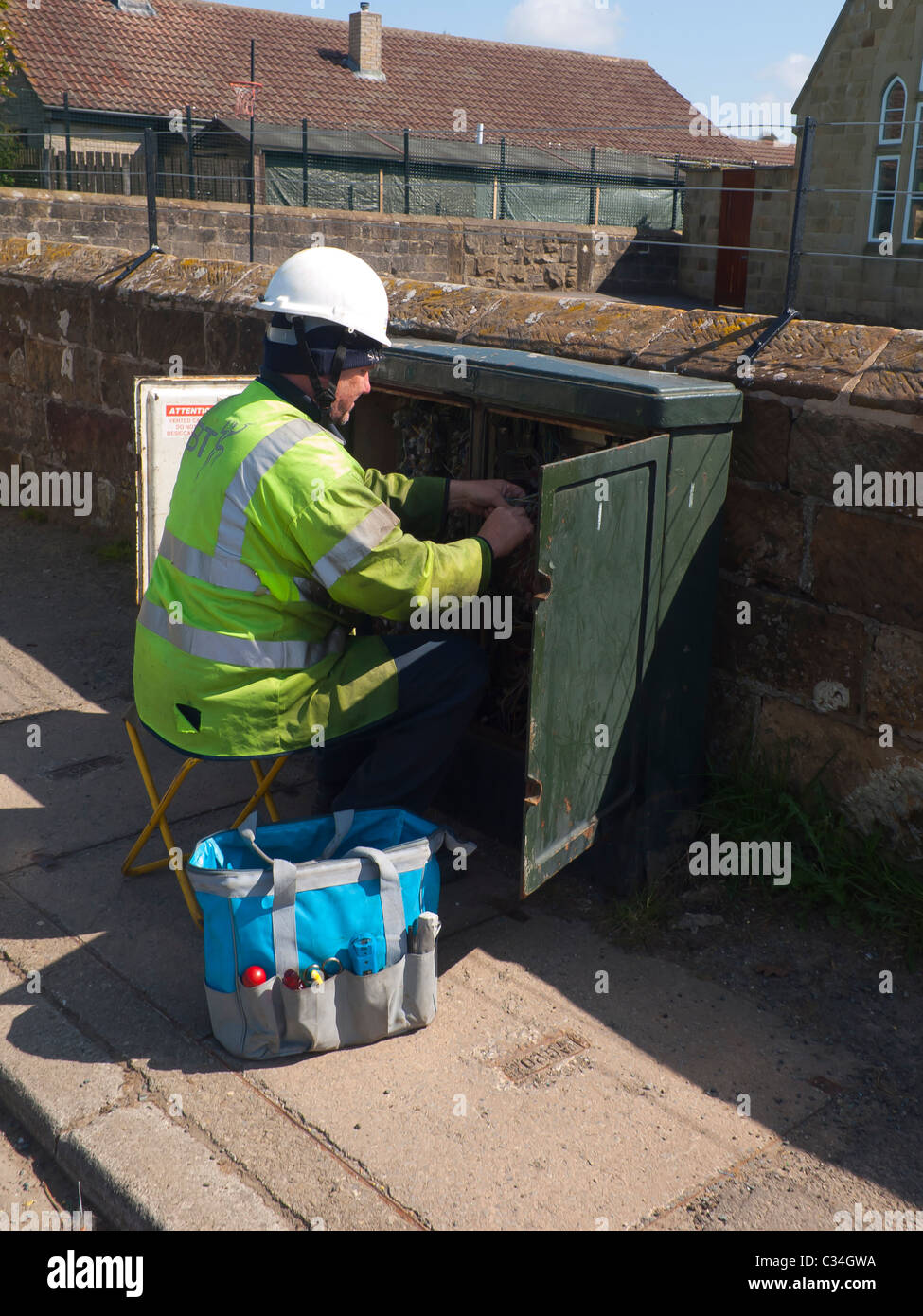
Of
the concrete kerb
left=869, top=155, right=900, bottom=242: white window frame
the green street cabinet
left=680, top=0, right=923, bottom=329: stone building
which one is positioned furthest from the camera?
left=869, top=155, right=900, bottom=242: white window frame

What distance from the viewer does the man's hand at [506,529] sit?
11.4 ft

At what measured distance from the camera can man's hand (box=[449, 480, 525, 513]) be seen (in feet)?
12.5

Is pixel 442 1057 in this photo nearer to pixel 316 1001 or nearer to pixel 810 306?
pixel 316 1001

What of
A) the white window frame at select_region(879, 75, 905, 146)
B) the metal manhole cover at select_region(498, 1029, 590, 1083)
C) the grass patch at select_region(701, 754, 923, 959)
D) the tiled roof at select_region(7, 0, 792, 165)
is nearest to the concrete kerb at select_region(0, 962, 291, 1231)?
the metal manhole cover at select_region(498, 1029, 590, 1083)

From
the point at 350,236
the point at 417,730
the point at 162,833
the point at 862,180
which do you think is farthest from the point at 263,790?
the point at 862,180

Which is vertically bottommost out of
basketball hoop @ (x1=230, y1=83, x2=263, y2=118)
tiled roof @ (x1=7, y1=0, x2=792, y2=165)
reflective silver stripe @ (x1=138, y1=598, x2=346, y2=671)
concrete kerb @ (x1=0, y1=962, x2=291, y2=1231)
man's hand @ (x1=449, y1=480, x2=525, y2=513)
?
concrete kerb @ (x1=0, y1=962, x2=291, y2=1231)

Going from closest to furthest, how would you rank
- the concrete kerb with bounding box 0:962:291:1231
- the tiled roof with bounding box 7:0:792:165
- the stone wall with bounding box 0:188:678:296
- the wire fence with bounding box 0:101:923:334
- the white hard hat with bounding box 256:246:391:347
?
the concrete kerb with bounding box 0:962:291:1231 → the white hard hat with bounding box 256:246:391:347 → the stone wall with bounding box 0:188:678:296 → the wire fence with bounding box 0:101:923:334 → the tiled roof with bounding box 7:0:792:165

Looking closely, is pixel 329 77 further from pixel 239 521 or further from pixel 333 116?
pixel 239 521

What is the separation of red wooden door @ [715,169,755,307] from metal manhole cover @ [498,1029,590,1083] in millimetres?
21397

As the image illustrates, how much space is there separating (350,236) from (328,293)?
40.8 ft

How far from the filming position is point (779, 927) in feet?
12.0

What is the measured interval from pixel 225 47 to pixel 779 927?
29073 mm

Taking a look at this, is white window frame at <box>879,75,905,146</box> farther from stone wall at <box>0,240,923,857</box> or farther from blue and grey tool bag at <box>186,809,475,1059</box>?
blue and grey tool bag at <box>186,809,475,1059</box>

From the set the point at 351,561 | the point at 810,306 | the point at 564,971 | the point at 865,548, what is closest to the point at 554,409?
the point at 351,561
